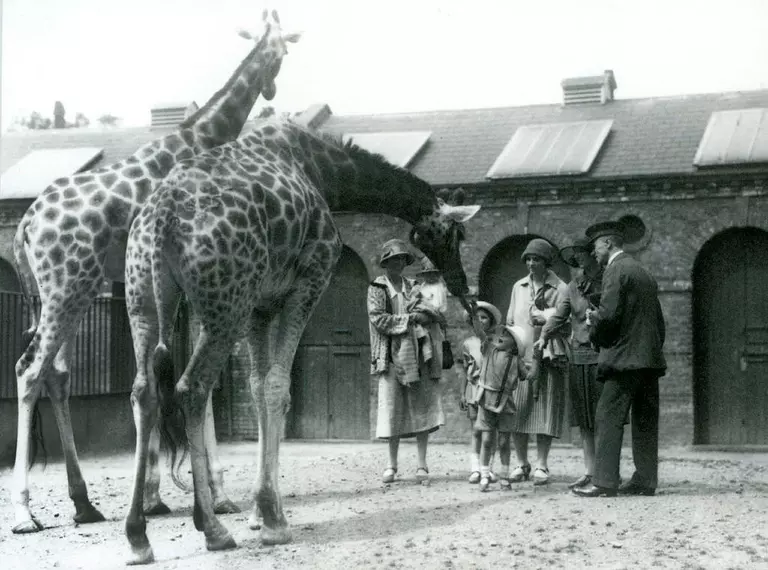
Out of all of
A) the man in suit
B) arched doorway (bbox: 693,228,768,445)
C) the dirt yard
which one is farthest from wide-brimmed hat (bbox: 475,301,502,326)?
arched doorway (bbox: 693,228,768,445)

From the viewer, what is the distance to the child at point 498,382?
8594 millimetres

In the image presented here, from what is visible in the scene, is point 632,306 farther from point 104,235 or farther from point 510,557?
point 104,235

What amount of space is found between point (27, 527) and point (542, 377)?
446 centimetres

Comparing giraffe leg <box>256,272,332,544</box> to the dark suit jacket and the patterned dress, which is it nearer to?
the dark suit jacket

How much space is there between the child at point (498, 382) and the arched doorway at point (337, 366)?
20.7 feet

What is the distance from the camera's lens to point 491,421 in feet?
28.2

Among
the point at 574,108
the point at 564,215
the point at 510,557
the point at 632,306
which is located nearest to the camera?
the point at 510,557

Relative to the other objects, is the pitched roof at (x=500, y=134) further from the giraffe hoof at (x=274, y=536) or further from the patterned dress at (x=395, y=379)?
the giraffe hoof at (x=274, y=536)

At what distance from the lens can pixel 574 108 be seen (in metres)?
16.2

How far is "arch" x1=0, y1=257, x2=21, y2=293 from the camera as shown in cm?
1446

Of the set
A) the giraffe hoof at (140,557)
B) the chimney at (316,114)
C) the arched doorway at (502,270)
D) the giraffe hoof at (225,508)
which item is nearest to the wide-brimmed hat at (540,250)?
the giraffe hoof at (225,508)

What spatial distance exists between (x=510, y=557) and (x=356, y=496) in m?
2.75

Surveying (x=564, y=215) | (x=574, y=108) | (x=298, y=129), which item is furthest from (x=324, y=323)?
(x=298, y=129)

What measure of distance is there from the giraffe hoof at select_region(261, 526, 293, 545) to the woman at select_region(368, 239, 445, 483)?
3.27 metres
